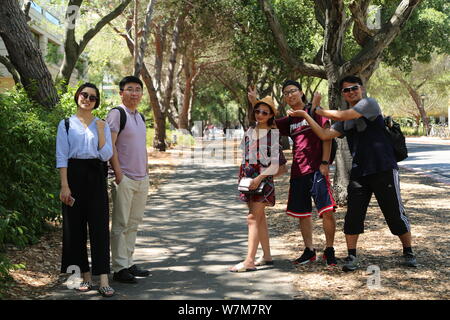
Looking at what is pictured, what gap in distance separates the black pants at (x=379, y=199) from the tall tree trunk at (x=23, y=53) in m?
5.29

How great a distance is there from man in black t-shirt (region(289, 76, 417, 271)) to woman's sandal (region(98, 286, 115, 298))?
2309mm

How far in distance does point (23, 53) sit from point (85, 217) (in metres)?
4.62

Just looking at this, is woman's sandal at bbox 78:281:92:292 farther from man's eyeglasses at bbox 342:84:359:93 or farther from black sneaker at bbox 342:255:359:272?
man's eyeglasses at bbox 342:84:359:93

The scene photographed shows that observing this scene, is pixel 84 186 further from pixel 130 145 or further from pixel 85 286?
pixel 85 286

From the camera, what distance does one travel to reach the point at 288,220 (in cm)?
890

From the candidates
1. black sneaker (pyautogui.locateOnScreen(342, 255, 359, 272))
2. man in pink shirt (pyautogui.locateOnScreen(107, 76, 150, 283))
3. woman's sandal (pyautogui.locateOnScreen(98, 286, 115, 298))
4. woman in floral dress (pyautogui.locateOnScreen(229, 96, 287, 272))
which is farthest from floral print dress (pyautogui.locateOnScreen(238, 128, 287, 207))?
woman's sandal (pyautogui.locateOnScreen(98, 286, 115, 298))

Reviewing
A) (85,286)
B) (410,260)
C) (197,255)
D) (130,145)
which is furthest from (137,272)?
(410,260)

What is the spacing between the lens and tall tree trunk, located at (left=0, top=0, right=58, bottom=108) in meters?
8.38

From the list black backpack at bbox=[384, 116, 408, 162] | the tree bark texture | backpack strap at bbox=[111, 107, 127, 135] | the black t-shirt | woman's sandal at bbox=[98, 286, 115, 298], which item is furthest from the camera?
the tree bark texture

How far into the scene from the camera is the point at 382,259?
591cm

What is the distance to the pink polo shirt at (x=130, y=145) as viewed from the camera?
5152 millimetres

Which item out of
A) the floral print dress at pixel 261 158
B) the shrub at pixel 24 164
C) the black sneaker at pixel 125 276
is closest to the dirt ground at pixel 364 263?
the shrub at pixel 24 164

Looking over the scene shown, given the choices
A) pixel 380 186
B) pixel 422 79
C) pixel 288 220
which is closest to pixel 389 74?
pixel 422 79

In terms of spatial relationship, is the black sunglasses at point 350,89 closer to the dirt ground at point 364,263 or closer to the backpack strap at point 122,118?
the dirt ground at point 364,263
